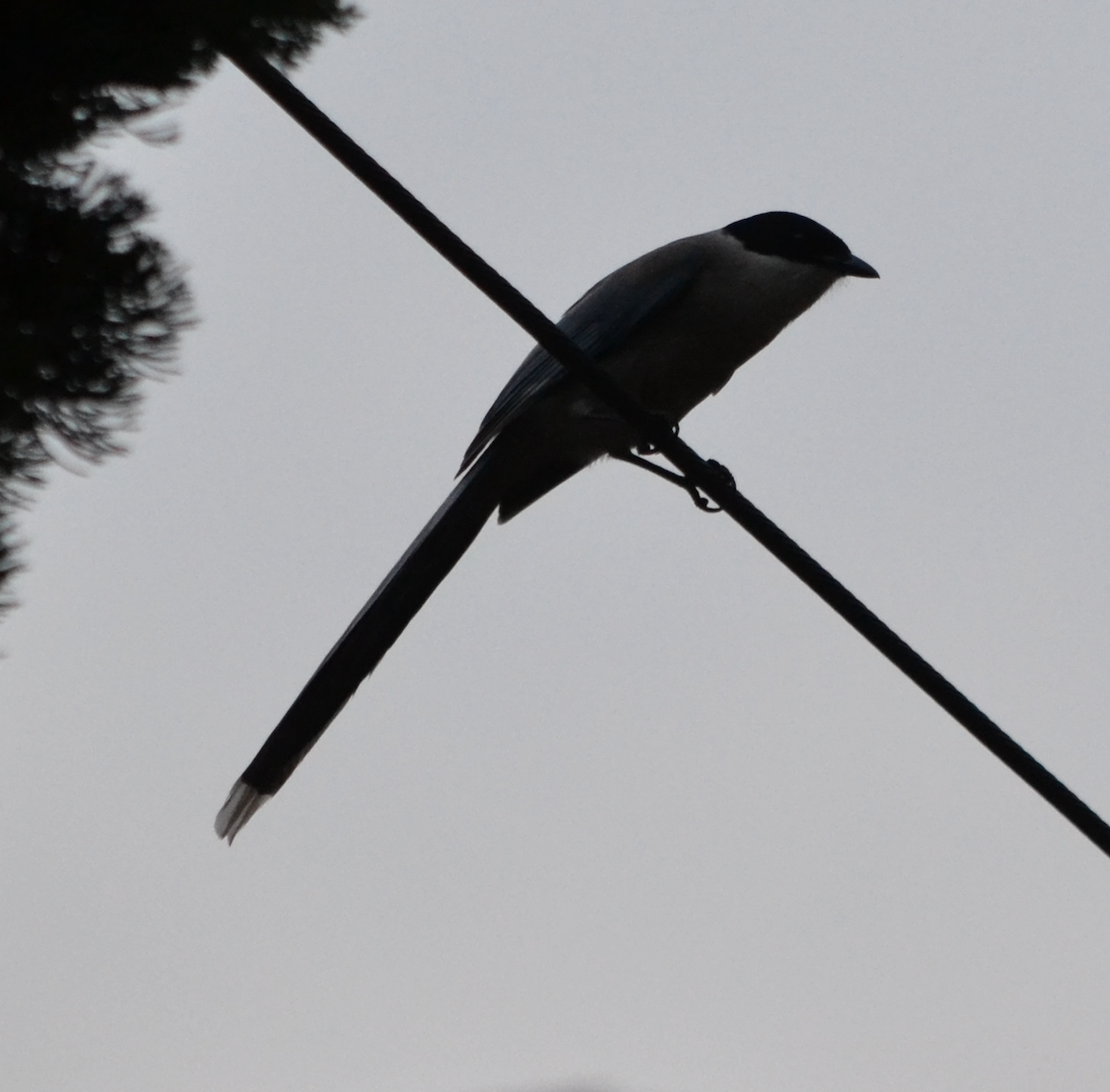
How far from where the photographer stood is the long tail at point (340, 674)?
391 centimetres

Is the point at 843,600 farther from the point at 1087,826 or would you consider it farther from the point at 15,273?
the point at 15,273

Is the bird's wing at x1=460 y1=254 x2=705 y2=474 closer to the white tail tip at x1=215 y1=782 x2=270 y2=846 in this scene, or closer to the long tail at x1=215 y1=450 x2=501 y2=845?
the long tail at x1=215 y1=450 x2=501 y2=845

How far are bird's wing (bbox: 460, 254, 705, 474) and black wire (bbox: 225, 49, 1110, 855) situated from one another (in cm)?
178

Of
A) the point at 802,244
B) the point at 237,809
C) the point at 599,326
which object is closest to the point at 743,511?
the point at 237,809

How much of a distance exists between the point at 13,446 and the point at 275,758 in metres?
1.78

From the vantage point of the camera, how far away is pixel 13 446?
2.30 metres

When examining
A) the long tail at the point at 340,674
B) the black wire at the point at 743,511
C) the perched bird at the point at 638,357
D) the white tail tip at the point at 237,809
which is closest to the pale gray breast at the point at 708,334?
the perched bird at the point at 638,357

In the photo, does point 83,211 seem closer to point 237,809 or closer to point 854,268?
point 237,809

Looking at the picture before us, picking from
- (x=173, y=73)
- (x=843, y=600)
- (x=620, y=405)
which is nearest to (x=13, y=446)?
(x=173, y=73)

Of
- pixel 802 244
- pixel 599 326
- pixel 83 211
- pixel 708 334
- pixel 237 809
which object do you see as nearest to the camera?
→ pixel 83 211

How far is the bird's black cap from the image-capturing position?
15.9 ft

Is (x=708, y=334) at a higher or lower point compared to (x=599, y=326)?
higher

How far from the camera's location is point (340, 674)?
396 centimetres

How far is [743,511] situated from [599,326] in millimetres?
2227
